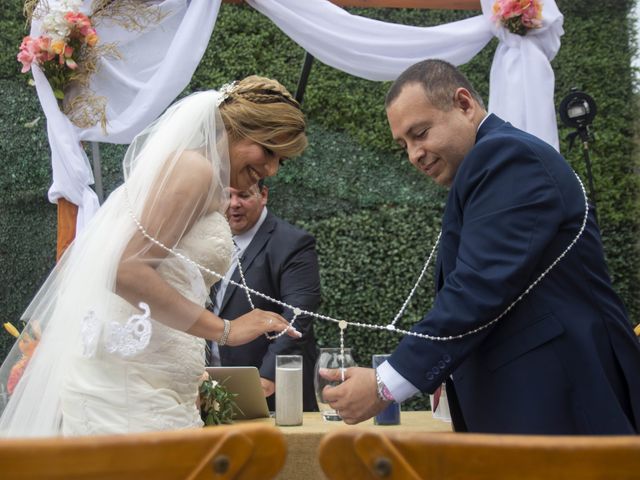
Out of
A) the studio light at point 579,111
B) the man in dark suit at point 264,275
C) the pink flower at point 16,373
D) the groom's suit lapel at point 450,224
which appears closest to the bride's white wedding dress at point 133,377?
the pink flower at point 16,373

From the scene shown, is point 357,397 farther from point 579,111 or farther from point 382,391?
point 579,111

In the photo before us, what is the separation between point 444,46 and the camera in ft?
16.1

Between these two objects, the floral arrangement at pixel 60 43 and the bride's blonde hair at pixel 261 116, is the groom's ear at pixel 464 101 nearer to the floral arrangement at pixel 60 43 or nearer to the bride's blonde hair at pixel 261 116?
the bride's blonde hair at pixel 261 116

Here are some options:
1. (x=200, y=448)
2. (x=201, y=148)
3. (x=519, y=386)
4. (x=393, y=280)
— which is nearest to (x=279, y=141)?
(x=201, y=148)

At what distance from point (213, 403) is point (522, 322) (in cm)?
119

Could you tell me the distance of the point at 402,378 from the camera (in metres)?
2.22

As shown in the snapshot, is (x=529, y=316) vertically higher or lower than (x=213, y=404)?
higher

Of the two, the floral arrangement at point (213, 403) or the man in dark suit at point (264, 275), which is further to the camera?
the man in dark suit at point (264, 275)

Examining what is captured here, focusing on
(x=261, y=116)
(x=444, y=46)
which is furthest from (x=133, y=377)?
(x=444, y=46)

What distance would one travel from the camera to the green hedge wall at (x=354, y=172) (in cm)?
683

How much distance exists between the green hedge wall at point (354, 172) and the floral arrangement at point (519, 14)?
2423mm

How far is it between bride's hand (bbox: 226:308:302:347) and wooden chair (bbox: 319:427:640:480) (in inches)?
67.4

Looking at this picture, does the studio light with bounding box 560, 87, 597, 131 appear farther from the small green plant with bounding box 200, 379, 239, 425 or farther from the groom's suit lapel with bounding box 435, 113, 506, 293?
the small green plant with bounding box 200, 379, 239, 425

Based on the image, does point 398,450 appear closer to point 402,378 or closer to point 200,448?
point 200,448
